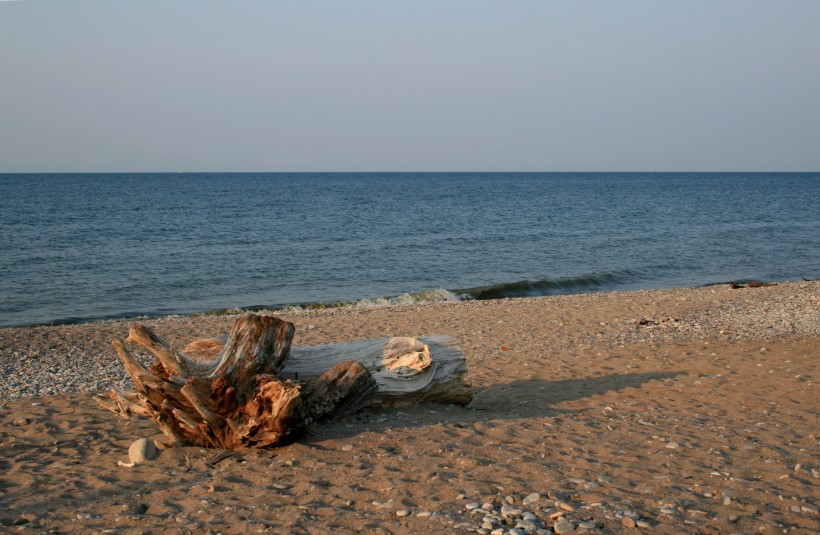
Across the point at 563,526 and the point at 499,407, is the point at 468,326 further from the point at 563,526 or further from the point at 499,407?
the point at 563,526

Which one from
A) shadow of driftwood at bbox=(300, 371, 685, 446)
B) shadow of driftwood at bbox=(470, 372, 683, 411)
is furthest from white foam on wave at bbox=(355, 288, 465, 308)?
shadow of driftwood at bbox=(300, 371, 685, 446)

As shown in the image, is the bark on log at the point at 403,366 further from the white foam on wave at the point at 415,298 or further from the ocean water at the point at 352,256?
the ocean water at the point at 352,256

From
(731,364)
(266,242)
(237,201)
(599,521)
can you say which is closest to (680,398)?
(731,364)

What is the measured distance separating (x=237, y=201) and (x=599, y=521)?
71.3 metres

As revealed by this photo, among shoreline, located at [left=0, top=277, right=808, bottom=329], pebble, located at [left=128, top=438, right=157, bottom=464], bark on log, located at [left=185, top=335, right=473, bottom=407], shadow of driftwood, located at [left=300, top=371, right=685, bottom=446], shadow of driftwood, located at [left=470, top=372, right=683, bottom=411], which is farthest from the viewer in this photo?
shoreline, located at [left=0, top=277, right=808, bottom=329]

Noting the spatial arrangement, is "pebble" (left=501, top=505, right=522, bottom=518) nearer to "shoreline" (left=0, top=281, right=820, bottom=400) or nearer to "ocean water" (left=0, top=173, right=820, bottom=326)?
"shoreline" (left=0, top=281, right=820, bottom=400)

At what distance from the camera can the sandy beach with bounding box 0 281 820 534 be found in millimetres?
4953

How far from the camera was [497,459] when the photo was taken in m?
6.24

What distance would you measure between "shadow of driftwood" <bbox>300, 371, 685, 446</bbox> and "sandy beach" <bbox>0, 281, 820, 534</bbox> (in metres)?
0.03

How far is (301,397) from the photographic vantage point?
21.5 ft

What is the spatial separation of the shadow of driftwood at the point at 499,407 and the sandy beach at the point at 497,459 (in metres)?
0.03

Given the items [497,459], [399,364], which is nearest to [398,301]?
[399,364]

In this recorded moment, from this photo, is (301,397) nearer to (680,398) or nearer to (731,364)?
(680,398)

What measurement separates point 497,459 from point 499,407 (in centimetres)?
228
